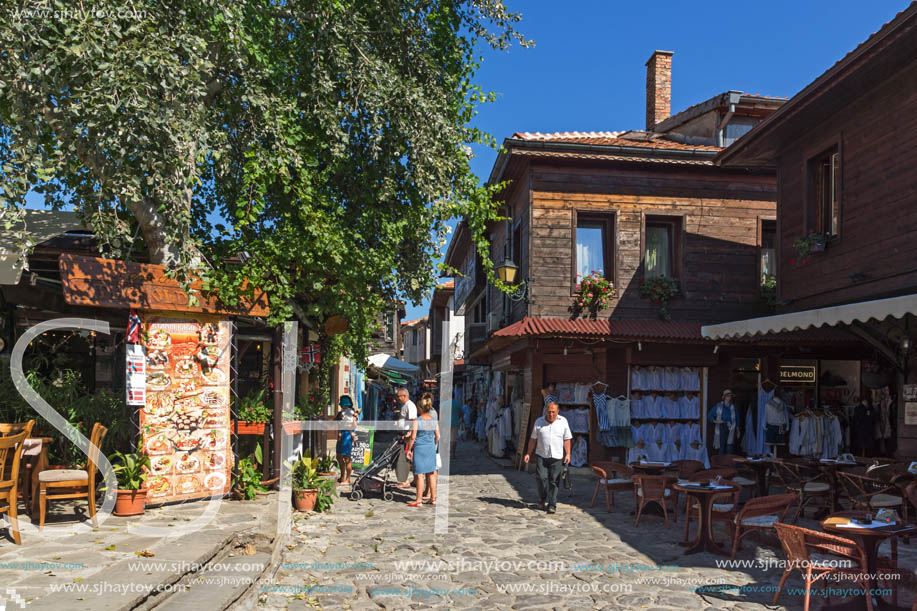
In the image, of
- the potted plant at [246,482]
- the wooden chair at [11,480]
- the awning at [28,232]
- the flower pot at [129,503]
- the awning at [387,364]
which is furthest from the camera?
the awning at [387,364]

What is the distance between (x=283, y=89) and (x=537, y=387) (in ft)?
26.4

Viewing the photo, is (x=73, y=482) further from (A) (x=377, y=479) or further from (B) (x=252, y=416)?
(A) (x=377, y=479)

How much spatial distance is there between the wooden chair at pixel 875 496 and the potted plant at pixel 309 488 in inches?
269

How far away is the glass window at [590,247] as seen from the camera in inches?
612

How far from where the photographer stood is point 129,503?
27.1 feet

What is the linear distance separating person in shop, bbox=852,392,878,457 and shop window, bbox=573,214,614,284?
5567 mm

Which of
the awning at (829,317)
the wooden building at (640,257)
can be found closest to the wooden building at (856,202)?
the awning at (829,317)

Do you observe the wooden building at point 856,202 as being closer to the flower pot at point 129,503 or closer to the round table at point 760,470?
the round table at point 760,470

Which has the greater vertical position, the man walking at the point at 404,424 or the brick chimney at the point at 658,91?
the brick chimney at the point at 658,91

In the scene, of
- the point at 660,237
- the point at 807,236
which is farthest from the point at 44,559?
the point at 660,237

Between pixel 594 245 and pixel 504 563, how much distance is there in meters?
9.54

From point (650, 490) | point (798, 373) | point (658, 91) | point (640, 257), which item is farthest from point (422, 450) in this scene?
point (658, 91)

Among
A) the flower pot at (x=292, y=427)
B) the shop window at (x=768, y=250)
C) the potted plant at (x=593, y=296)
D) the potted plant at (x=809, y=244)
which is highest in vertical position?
the shop window at (x=768, y=250)

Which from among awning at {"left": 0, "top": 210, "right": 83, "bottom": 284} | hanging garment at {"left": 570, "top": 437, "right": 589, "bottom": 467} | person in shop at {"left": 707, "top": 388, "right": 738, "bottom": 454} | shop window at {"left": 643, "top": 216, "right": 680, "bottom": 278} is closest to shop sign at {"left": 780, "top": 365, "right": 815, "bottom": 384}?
person in shop at {"left": 707, "top": 388, "right": 738, "bottom": 454}
